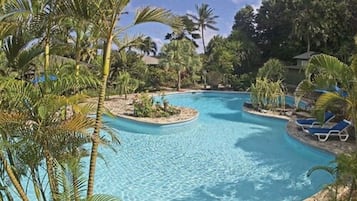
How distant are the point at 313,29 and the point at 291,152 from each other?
1969 cm

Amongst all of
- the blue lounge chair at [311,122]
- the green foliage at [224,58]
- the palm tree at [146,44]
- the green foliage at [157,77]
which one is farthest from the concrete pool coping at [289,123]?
the green foliage at [224,58]

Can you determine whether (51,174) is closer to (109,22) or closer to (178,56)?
(109,22)

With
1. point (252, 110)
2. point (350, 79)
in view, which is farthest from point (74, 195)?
point (252, 110)

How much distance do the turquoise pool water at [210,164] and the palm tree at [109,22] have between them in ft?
8.25

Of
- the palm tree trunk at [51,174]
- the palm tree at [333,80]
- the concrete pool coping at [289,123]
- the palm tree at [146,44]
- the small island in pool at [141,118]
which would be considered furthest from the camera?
the small island in pool at [141,118]

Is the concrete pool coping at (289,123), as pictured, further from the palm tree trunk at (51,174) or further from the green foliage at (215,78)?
the green foliage at (215,78)

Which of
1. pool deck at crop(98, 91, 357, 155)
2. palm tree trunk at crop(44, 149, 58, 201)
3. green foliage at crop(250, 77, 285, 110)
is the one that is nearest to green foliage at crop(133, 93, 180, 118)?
pool deck at crop(98, 91, 357, 155)

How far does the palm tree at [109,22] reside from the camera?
11.0 ft

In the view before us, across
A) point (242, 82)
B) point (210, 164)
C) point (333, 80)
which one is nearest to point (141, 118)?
point (210, 164)

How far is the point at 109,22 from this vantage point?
3471mm

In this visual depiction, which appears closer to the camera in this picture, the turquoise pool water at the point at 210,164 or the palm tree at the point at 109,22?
the palm tree at the point at 109,22

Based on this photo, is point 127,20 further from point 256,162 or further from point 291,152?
point 291,152

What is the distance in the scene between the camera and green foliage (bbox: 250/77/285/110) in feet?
59.1

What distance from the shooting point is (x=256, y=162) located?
34.7 ft
